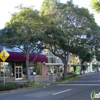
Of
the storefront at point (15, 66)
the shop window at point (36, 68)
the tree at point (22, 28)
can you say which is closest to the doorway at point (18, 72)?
the storefront at point (15, 66)

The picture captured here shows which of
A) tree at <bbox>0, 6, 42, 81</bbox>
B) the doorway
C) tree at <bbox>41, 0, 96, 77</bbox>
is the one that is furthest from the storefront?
tree at <bbox>0, 6, 42, 81</bbox>

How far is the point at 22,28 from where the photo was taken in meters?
24.2

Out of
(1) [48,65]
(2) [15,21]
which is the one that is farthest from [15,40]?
(1) [48,65]

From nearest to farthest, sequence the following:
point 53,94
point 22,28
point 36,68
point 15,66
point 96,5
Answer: point 96,5, point 53,94, point 22,28, point 15,66, point 36,68

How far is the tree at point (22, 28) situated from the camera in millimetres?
24094

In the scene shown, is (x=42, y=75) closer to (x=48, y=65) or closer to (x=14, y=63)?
(x=48, y=65)

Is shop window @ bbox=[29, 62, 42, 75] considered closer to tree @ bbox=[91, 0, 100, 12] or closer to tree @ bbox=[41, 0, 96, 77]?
tree @ bbox=[41, 0, 96, 77]

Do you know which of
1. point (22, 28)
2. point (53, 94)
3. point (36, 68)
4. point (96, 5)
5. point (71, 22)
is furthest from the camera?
point (36, 68)

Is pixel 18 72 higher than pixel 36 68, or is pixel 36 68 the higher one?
pixel 36 68

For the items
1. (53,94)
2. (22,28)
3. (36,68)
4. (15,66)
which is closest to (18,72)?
(15,66)

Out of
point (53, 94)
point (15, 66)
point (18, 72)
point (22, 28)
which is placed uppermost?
point (22, 28)

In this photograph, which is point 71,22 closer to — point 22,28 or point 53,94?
point 22,28

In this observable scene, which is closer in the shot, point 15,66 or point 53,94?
point 53,94

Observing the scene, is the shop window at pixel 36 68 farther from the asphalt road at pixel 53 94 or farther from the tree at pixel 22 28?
the asphalt road at pixel 53 94
